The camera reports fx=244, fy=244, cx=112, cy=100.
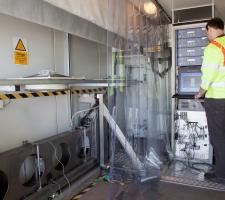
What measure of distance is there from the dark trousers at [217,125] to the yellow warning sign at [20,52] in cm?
211

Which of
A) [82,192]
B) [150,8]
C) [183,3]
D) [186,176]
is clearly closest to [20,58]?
[82,192]

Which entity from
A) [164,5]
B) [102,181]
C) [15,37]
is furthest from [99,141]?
[164,5]

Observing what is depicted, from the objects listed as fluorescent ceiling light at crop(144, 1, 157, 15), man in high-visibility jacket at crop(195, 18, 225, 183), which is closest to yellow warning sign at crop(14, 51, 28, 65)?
fluorescent ceiling light at crop(144, 1, 157, 15)

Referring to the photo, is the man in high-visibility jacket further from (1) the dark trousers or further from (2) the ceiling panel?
(2) the ceiling panel

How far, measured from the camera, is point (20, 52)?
2.63m

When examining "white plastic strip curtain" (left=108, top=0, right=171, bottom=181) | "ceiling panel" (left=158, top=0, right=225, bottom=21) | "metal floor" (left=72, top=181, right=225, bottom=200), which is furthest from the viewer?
"ceiling panel" (left=158, top=0, right=225, bottom=21)

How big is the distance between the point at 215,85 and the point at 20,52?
2154 millimetres

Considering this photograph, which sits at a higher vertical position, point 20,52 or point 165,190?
point 20,52

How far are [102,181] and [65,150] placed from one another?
23.6 inches

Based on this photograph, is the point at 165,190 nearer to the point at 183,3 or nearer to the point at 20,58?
the point at 20,58

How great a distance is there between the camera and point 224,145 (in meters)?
2.76

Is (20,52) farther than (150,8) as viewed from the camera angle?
No

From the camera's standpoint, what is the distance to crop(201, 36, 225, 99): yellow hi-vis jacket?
2.61 metres

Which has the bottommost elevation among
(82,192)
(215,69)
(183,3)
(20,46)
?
(82,192)
